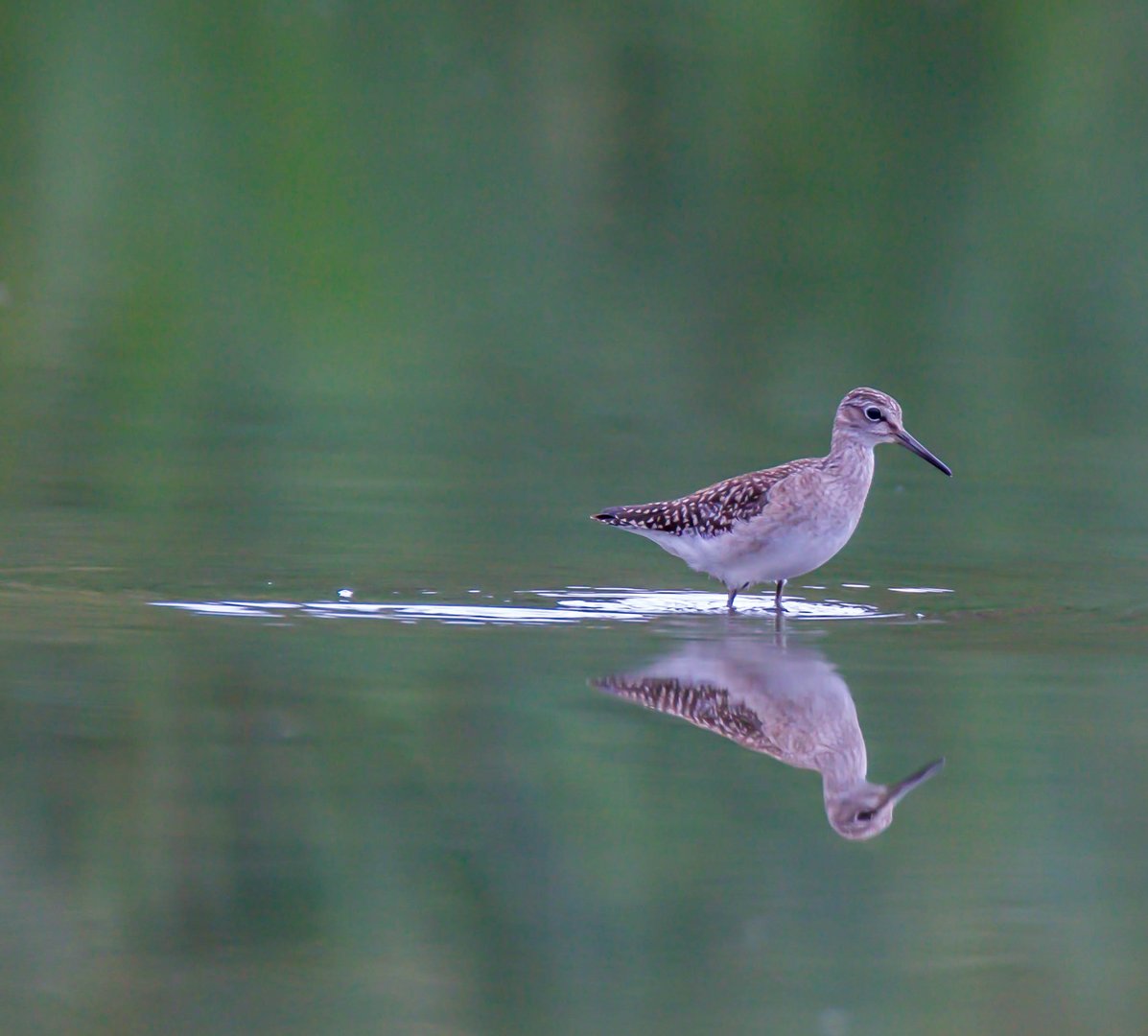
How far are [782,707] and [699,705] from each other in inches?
11.3

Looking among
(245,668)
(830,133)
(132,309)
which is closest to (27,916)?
(245,668)

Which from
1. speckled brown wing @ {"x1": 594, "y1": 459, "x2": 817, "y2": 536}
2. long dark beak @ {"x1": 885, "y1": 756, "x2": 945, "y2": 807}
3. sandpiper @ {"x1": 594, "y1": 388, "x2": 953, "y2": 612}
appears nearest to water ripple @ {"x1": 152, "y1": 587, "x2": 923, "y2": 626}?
sandpiper @ {"x1": 594, "y1": 388, "x2": 953, "y2": 612}

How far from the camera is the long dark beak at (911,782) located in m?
6.72

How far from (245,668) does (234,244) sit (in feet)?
42.4

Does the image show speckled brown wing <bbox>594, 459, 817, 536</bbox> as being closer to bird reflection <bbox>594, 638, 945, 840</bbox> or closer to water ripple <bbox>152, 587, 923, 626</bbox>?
water ripple <bbox>152, 587, 923, 626</bbox>

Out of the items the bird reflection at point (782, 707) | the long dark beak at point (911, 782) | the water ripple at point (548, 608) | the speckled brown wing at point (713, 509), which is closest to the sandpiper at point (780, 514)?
the speckled brown wing at point (713, 509)

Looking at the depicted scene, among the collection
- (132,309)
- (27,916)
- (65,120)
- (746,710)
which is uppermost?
(65,120)

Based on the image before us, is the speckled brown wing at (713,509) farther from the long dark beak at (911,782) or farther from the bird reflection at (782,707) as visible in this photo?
the long dark beak at (911,782)

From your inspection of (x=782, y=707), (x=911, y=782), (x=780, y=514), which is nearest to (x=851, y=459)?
(x=780, y=514)

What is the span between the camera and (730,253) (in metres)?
21.8

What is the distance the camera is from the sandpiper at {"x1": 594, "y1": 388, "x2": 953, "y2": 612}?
992 cm

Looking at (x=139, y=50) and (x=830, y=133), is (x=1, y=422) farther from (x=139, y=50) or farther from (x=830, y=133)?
(x=830, y=133)

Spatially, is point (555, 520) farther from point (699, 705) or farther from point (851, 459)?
point (699, 705)

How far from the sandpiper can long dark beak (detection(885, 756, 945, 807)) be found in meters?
2.82
